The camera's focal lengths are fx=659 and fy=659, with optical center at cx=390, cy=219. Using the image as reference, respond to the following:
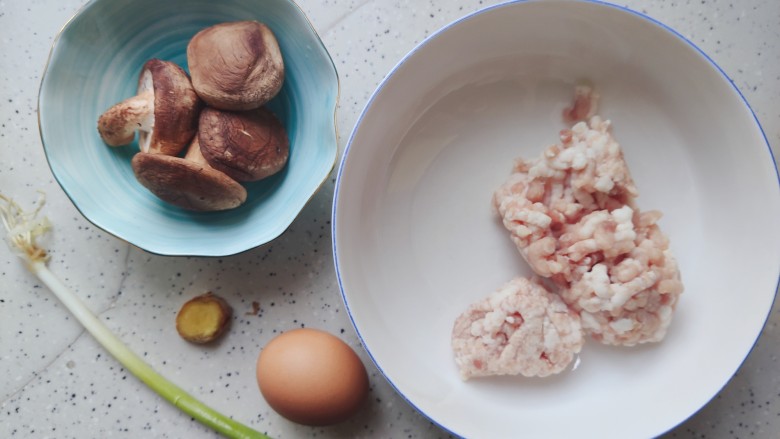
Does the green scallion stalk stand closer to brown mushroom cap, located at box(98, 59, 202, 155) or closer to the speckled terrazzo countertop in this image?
the speckled terrazzo countertop

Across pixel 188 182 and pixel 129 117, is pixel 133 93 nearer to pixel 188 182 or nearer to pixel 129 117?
pixel 129 117

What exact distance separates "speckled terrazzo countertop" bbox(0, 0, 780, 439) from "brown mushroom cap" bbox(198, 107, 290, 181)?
15 centimetres

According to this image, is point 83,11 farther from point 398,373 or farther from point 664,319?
point 664,319

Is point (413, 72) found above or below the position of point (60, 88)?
above

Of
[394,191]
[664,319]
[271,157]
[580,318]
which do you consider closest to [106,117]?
[271,157]

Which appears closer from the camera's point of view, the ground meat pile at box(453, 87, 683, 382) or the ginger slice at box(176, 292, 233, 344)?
the ground meat pile at box(453, 87, 683, 382)

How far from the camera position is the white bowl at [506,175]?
1.13 m

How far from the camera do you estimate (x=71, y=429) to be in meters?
1.26

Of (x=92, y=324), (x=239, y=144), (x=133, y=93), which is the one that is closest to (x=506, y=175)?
(x=239, y=144)

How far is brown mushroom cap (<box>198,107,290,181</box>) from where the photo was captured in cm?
113

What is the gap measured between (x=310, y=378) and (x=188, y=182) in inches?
15.3

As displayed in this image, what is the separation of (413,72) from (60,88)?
0.63 m

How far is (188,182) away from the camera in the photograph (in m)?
1.11

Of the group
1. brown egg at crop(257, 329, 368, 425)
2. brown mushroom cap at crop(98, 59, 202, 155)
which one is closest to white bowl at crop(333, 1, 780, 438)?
brown egg at crop(257, 329, 368, 425)
